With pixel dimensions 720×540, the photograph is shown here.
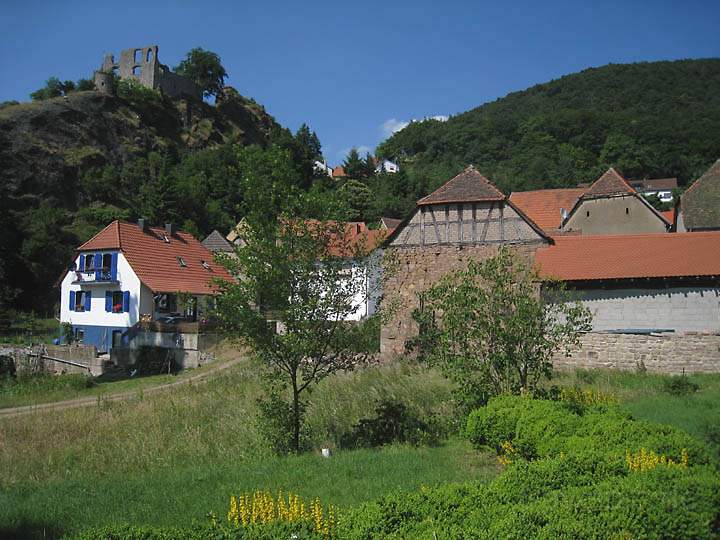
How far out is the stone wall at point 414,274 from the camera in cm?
2414

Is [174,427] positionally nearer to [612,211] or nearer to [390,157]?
[612,211]

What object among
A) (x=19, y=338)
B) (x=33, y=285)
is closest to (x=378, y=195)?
(x=33, y=285)

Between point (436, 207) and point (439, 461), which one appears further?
point (436, 207)

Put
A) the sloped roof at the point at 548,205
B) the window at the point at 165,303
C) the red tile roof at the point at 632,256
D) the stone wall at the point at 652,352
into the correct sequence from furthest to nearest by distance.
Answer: the window at the point at 165,303 < the sloped roof at the point at 548,205 < the red tile roof at the point at 632,256 < the stone wall at the point at 652,352

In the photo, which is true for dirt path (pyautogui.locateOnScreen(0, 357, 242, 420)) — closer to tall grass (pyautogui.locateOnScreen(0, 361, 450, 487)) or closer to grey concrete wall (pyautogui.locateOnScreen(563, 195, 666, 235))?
tall grass (pyautogui.locateOnScreen(0, 361, 450, 487))

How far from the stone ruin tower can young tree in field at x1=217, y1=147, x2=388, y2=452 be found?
98.3m

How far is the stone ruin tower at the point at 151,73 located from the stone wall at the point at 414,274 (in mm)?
88571

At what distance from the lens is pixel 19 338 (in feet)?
111

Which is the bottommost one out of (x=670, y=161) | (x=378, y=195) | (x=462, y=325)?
(x=462, y=325)

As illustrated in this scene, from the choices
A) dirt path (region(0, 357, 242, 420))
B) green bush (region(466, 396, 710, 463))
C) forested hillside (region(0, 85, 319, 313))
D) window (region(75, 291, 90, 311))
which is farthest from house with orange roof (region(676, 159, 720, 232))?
window (region(75, 291, 90, 311))

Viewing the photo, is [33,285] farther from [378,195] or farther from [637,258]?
[637,258]

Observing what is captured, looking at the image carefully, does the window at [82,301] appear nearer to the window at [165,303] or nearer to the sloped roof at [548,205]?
the window at [165,303]

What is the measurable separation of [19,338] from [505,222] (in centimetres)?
2883

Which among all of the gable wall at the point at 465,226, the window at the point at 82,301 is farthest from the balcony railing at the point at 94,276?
the gable wall at the point at 465,226
